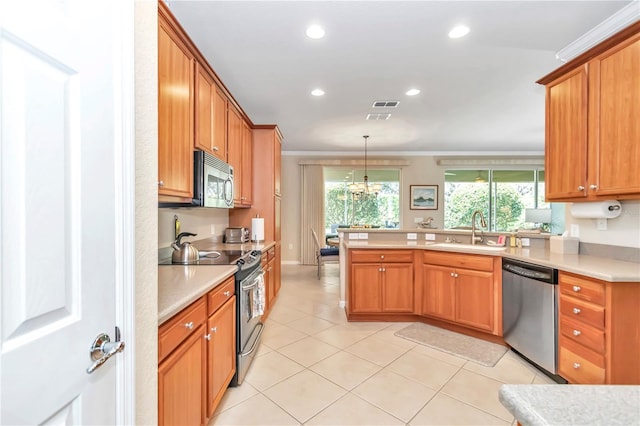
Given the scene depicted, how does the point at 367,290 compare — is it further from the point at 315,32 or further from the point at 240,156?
the point at 315,32

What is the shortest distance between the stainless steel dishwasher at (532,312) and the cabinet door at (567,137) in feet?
2.30

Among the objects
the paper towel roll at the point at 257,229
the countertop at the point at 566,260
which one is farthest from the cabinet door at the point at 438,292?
the paper towel roll at the point at 257,229

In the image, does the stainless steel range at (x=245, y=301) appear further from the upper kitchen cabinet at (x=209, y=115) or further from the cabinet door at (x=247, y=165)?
the cabinet door at (x=247, y=165)

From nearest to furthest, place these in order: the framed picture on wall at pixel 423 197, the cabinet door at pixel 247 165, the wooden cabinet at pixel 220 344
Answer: the wooden cabinet at pixel 220 344 → the cabinet door at pixel 247 165 → the framed picture on wall at pixel 423 197

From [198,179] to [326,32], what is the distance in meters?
1.53

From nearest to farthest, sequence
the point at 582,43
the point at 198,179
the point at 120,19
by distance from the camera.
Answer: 1. the point at 120,19
2. the point at 198,179
3. the point at 582,43

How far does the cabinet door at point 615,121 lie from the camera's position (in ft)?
5.99

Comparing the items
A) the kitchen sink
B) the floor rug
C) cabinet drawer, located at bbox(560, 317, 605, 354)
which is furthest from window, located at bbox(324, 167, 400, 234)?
cabinet drawer, located at bbox(560, 317, 605, 354)

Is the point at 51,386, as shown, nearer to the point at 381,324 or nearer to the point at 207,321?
the point at 207,321

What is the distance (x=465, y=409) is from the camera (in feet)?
5.81

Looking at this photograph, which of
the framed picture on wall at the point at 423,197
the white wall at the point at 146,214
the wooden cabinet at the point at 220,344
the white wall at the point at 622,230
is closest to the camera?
the white wall at the point at 146,214

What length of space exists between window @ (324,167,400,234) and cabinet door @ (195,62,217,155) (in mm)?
4539

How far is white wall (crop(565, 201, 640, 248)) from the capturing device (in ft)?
6.82

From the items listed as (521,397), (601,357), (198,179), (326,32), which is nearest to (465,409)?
(601,357)
